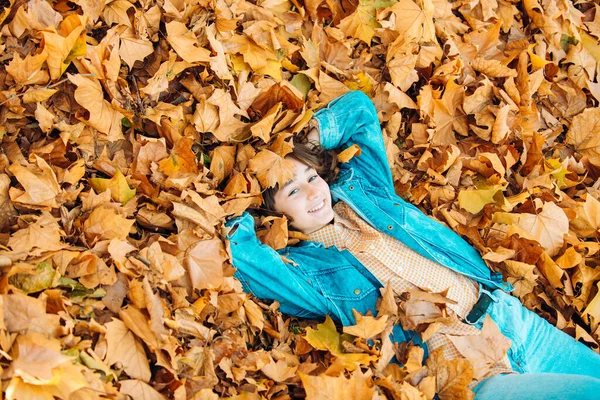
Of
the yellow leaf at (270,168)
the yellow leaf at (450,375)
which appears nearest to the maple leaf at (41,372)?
the yellow leaf at (270,168)

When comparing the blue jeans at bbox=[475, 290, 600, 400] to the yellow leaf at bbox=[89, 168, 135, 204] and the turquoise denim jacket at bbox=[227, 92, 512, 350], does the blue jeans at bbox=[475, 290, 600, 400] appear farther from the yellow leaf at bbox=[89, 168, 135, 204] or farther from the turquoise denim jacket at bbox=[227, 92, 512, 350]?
the yellow leaf at bbox=[89, 168, 135, 204]

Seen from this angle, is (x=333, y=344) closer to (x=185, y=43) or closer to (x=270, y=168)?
(x=270, y=168)

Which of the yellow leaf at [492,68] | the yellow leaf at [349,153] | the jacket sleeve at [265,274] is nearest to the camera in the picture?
Answer: the jacket sleeve at [265,274]

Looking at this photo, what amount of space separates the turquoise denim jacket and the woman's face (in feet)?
0.35

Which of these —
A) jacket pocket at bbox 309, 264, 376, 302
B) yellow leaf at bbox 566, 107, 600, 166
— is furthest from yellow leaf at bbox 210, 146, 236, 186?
yellow leaf at bbox 566, 107, 600, 166

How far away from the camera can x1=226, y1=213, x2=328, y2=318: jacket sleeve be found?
1905mm

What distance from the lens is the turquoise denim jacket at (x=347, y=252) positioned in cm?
194

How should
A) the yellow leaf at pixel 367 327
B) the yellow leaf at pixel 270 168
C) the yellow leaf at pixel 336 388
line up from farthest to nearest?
the yellow leaf at pixel 270 168 < the yellow leaf at pixel 367 327 < the yellow leaf at pixel 336 388

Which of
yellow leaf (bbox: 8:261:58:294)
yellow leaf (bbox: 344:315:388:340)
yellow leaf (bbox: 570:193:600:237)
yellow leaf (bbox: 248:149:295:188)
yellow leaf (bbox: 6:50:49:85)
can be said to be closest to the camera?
yellow leaf (bbox: 8:261:58:294)

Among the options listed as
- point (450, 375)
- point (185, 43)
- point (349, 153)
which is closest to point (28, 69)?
point (185, 43)

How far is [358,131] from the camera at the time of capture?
7.28 ft

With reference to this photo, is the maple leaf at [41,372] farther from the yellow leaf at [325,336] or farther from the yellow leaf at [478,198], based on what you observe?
the yellow leaf at [478,198]

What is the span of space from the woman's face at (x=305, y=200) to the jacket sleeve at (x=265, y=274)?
16 cm

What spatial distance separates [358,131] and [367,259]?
0.48m
